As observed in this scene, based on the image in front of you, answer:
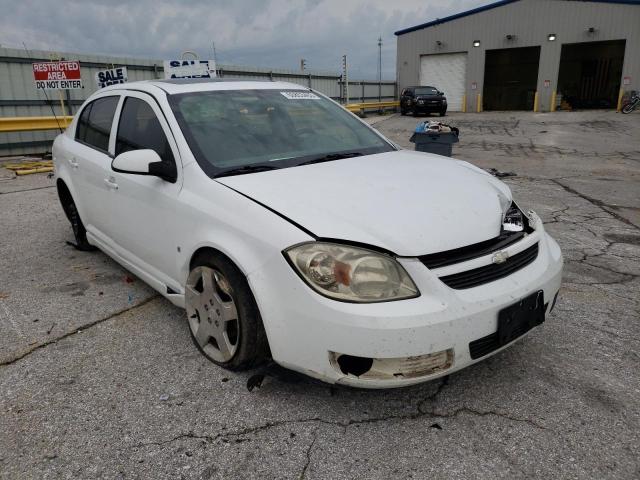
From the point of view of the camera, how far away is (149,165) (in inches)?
107

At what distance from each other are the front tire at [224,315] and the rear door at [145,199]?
28 centimetres

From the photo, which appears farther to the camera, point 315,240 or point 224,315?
point 224,315

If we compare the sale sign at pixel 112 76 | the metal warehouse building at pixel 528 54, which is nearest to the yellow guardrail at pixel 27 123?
the sale sign at pixel 112 76

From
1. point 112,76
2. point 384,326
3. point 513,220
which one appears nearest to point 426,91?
point 112,76

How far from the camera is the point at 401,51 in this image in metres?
32.6

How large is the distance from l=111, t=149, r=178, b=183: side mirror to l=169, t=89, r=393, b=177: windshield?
0.58 ft

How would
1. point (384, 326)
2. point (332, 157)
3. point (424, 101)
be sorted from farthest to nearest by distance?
point (424, 101), point (332, 157), point (384, 326)

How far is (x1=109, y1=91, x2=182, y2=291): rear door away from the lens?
110 inches

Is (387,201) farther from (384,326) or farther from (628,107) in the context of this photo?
(628,107)

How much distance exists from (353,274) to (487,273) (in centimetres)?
63

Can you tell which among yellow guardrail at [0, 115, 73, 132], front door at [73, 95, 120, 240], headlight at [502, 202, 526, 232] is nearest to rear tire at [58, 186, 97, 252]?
front door at [73, 95, 120, 240]

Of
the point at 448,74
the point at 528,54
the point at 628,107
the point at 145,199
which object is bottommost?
the point at 628,107

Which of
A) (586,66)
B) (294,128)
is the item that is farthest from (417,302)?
(586,66)

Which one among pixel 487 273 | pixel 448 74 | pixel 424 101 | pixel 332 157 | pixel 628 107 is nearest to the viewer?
pixel 487 273
